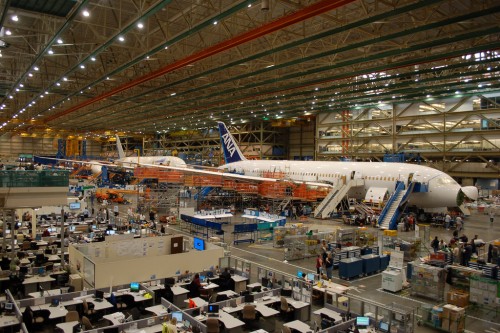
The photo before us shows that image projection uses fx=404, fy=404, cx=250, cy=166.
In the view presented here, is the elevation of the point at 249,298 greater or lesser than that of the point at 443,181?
lesser

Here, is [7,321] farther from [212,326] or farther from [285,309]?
[285,309]

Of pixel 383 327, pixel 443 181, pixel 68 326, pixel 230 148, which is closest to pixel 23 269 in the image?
pixel 68 326

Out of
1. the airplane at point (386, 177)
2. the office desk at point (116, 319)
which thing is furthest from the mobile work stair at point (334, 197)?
the office desk at point (116, 319)

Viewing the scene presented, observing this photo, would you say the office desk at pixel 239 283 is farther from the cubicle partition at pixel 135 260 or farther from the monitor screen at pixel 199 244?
the monitor screen at pixel 199 244

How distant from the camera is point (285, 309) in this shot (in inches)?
494

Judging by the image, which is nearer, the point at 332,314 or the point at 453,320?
the point at 332,314

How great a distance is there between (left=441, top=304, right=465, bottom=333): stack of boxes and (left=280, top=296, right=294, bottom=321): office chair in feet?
15.4

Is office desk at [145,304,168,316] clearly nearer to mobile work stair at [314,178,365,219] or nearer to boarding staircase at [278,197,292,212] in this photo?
mobile work stair at [314,178,365,219]

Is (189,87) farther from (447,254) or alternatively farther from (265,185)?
(447,254)

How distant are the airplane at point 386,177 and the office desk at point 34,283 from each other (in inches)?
949

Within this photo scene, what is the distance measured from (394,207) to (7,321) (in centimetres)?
2526

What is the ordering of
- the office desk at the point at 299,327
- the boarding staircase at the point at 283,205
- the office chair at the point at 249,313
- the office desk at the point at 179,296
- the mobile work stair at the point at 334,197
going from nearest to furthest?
the office desk at the point at 299,327 → the office chair at the point at 249,313 → the office desk at the point at 179,296 → the mobile work stair at the point at 334,197 → the boarding staircase at the point at 283,205

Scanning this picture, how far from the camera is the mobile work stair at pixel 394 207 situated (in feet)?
95.1

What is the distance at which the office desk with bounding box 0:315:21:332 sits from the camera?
10643mm
